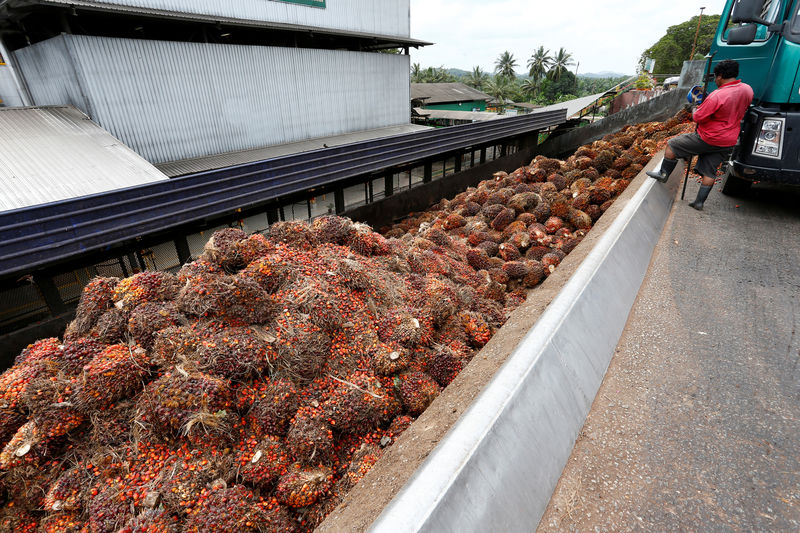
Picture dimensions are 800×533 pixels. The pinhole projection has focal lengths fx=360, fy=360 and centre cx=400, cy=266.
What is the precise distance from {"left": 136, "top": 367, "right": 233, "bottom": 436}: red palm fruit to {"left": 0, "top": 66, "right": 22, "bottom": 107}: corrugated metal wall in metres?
16.6

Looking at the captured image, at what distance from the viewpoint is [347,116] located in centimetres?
1778

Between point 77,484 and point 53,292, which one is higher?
point 77,484

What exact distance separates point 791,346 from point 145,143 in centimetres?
1458

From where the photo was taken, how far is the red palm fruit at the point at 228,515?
2.21 m

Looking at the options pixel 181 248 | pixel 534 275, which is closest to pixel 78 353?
pixel 181 248

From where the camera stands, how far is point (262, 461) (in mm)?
2617

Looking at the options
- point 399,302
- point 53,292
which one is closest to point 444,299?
point 399,302

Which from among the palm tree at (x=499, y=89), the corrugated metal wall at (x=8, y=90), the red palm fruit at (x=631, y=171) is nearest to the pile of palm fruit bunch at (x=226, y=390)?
the red palm fruit at (x=631, y=171)

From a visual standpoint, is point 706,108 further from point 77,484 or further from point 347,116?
point 347,116

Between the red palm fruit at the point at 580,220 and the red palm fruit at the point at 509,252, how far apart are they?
148 cm

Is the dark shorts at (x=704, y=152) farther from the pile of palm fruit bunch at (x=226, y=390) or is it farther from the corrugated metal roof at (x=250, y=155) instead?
the corrugated metal roof at (x=250, y=155)

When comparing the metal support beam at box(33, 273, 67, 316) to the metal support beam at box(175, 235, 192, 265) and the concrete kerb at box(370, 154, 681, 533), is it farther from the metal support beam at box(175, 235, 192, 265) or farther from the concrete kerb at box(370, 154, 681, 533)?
the concrete kerb at box(370, 154, 681, 533)

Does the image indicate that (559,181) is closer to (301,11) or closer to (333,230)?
(333,230)

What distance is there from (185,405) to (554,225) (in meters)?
7.01
